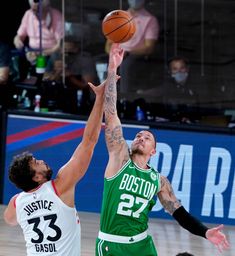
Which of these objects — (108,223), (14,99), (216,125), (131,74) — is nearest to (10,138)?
(14,99)

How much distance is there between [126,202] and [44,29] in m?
7.39

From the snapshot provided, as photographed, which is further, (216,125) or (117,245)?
(216,125)

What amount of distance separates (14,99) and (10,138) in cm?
75

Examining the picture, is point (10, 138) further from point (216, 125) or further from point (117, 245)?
point (117, 245)

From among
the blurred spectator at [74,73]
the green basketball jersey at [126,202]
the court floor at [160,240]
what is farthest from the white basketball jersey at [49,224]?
the blurred spectator at [74,73]

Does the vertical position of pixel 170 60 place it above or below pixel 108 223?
above

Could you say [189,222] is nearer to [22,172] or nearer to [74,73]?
[22,172]

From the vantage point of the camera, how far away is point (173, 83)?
1318 centimetres

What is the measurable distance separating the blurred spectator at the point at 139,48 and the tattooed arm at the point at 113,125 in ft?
19.9

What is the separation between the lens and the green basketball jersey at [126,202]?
22.4 ft

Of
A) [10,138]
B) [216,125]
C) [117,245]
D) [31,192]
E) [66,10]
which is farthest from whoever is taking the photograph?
[66,10]

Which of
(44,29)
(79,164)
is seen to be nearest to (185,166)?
(44,29)

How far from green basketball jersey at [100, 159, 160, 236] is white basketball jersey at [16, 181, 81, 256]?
685mm

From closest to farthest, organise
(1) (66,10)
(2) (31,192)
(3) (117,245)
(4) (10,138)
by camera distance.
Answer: (2) (31,192)
(3) (117,245)
(4) (10,138)
(1) (66,10)
